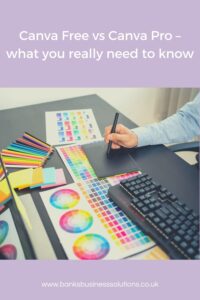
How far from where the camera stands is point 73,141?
951 mm

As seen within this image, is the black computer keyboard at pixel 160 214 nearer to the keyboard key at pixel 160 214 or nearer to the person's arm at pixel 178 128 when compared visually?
the keyboard key at pixel 160 214

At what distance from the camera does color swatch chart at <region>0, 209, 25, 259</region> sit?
551mm

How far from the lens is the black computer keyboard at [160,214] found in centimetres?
55

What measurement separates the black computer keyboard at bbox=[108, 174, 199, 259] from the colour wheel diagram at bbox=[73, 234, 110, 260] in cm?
9

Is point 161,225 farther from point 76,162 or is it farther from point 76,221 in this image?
point 76,162

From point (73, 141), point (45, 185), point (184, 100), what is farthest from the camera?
point (184, 100)

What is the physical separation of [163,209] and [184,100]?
1.31m

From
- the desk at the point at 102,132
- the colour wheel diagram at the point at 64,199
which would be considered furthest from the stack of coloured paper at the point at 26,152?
the colour wheel diagram at the point at 64,199

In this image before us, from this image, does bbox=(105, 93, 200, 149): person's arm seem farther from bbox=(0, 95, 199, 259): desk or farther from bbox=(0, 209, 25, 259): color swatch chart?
bbox=(0, 209, 25, 259): color swatch chart
